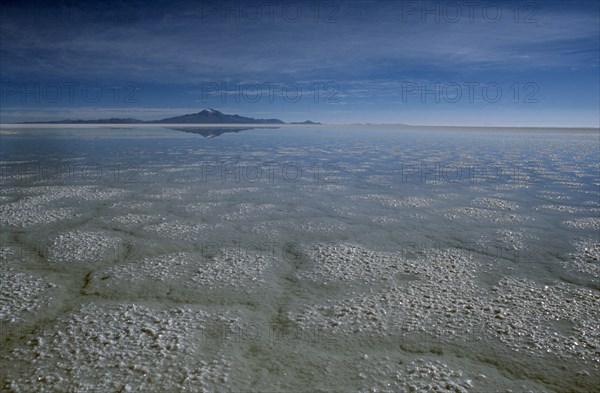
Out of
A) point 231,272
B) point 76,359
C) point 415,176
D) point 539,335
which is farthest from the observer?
point 415,176

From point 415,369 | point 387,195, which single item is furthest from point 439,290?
point 387,195

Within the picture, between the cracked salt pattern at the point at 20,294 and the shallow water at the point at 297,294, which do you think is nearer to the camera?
the shallow water at the point at 297,294

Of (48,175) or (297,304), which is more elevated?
(48,175)

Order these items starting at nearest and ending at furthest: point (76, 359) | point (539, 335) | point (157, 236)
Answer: point (76, 359), point (539, 335), point (157, 236)

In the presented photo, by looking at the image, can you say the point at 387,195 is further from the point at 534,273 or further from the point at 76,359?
the point at 76,359

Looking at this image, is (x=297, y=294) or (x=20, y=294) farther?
(x=297, y=294)

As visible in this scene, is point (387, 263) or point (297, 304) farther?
point (387, 263)

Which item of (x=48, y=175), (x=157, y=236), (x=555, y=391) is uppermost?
(x=48, y=175)

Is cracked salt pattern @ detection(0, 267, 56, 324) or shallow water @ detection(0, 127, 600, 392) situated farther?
cracked salt pattern @ detection(0, 267, 56, 324)
